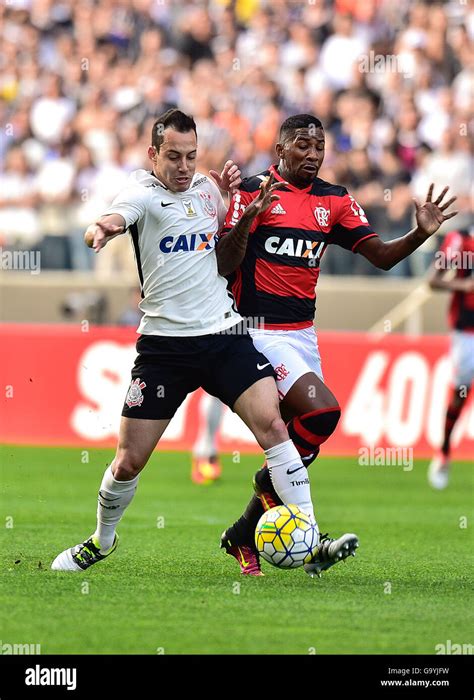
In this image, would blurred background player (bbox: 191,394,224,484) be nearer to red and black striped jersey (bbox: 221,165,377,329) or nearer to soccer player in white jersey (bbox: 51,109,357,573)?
red and black striped jersey (bbox: 221,165,377,329)

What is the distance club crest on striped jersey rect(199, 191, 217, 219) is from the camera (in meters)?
7.74

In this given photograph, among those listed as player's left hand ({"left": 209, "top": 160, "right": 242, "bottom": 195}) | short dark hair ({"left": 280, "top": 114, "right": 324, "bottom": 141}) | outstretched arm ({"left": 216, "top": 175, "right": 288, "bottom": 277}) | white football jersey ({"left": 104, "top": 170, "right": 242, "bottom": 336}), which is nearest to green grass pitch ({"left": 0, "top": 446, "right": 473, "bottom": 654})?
white football jersey ({"left": 104, "top": 170, "right": 242, "bottom": 336})

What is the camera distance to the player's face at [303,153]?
25.8 feet

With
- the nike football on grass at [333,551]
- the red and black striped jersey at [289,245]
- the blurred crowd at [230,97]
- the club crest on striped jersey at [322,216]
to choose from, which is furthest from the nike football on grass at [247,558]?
the blurred crowd at [230,97]

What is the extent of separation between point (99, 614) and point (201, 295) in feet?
6.63

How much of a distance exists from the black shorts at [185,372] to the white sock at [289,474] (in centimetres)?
39

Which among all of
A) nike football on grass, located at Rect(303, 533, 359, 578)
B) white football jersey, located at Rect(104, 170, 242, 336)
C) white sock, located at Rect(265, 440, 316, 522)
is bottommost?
nike football on grass, located at Rect(303, 533, 359, 578)

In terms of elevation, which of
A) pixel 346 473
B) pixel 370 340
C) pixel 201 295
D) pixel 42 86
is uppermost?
pixel 42 86

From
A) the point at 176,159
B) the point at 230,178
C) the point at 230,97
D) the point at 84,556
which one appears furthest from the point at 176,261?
the point at 230,97

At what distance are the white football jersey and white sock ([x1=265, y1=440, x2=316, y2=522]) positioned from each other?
797 millimetres

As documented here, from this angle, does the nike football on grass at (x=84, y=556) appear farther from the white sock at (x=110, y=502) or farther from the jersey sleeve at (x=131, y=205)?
the jersey sleeve at (x=131, y=205)
